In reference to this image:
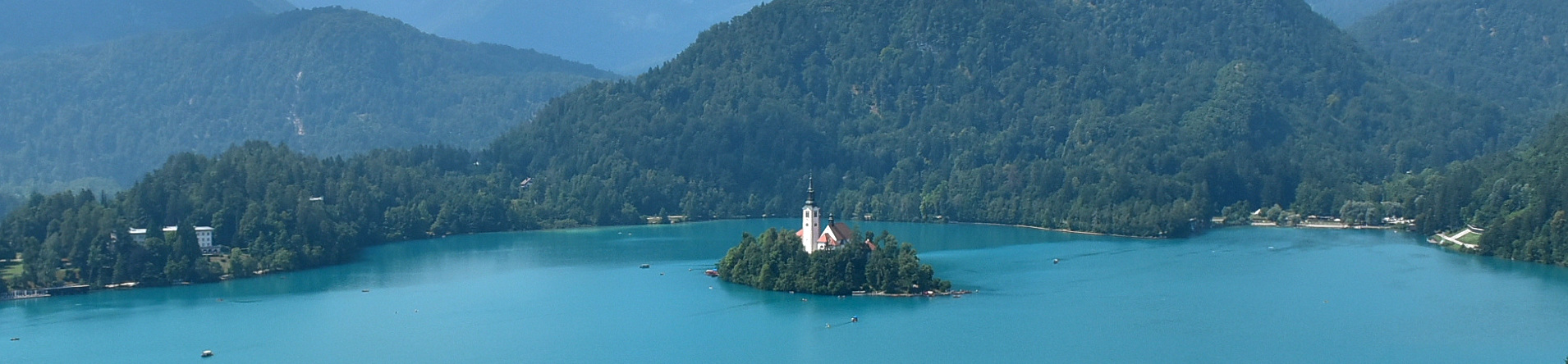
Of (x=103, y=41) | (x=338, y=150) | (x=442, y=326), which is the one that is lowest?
(x=442, y=326)

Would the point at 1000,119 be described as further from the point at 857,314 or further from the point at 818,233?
the point at 857,314

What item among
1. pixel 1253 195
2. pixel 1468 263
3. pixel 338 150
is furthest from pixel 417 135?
pixel 1468 263

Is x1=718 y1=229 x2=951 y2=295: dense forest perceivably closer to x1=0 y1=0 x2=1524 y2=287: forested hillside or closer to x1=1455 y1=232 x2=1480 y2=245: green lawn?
x1=0 y1=0 x2=1524 y2=287: forested hillside

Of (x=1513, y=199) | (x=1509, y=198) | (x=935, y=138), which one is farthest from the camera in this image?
(x=935, y=138)

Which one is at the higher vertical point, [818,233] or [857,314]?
[818,233]

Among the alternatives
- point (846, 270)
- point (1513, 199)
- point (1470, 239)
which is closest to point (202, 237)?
point (846, 270)

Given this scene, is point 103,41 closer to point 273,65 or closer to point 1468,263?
point 273,65

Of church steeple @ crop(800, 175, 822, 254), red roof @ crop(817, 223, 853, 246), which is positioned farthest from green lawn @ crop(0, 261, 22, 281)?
red roof @ crop(817, 223, 853, 246)
